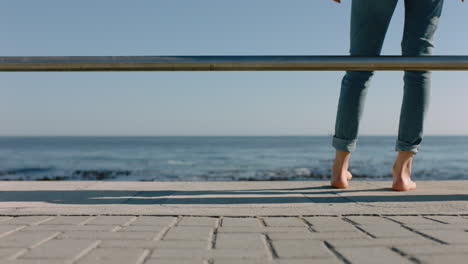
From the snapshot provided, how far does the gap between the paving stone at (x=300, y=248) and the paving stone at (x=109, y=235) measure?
443mm

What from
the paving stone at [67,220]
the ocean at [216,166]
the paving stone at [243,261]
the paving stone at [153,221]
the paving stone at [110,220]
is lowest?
the ocean at [216,166]

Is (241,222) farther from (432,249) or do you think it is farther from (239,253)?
(432,249)

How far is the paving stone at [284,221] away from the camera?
153 cm

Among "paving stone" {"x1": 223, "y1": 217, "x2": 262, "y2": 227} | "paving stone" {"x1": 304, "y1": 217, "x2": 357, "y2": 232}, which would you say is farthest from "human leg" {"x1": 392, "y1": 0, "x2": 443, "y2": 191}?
"paving stone" {"x1": 223, "y1": 217, "x2": 262, "y2": 227}

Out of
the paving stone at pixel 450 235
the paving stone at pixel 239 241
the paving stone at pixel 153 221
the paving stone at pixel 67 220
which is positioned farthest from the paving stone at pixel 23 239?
the paving stone at pixel 450 235

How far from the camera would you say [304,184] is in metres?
2.90

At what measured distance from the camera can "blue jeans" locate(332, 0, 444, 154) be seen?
2.46m

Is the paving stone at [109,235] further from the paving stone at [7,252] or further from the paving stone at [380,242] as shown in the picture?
the paving stone at [380,242]

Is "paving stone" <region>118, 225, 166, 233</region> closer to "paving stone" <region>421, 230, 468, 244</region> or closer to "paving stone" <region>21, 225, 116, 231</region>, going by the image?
"paving stone" <region>21, 225, 116, 231</region>

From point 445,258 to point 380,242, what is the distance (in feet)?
0.68

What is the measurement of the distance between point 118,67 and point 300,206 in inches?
43.6

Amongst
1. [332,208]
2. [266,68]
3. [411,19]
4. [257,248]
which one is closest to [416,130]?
[411,19]

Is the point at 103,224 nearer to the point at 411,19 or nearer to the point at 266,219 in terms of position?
the point at 266,219

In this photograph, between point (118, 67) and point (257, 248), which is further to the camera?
point (118, 67)
